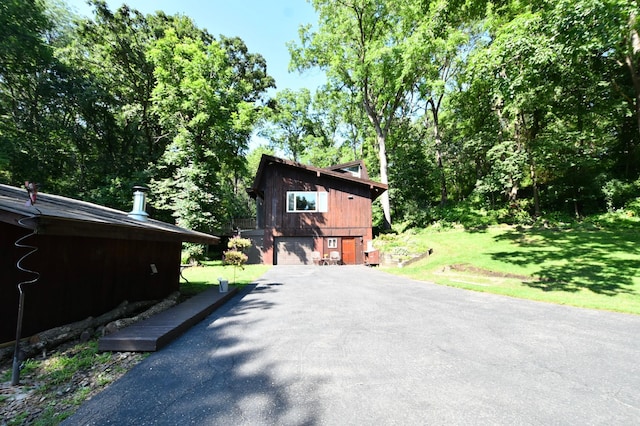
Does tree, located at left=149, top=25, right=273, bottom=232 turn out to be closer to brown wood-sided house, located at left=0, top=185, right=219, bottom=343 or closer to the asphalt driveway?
brown wood-sided house, located at left=0, top=185, right=219, bottom=343

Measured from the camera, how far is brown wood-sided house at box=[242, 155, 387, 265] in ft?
57.1

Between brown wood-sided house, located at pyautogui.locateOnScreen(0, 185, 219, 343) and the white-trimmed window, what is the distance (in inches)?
440

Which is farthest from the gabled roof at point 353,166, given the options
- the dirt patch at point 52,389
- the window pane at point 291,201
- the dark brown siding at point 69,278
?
the dirt patch at point 52,389

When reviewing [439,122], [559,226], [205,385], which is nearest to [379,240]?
[559,226]

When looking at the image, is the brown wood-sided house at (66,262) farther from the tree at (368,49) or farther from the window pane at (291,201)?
the tree at (368,49)

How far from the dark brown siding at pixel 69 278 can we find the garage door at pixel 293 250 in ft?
35.3

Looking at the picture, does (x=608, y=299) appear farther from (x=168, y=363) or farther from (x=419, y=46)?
(x=419, y=46)

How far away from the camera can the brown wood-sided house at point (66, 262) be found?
3254mm

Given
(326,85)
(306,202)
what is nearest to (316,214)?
(306,202)

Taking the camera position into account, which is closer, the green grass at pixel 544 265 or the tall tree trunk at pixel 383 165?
the green grass at pixel 544 265

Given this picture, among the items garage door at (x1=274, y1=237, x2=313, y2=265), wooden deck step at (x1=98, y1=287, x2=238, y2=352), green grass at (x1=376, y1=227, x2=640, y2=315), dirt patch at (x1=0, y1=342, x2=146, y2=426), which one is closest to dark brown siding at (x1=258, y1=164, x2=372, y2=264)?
garage door at (x1=274, y1=237, x2=313, y2=265)

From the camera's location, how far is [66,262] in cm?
452

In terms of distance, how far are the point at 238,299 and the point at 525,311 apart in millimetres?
6815

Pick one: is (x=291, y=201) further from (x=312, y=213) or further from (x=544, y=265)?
(x=544, y=265)
